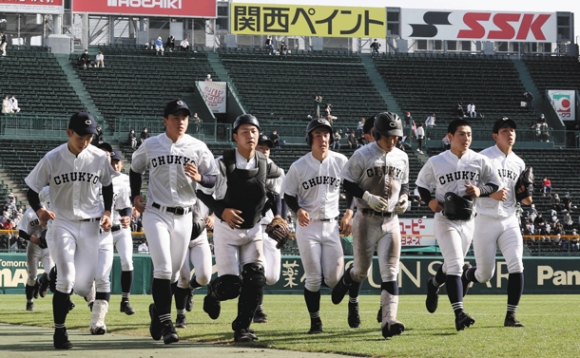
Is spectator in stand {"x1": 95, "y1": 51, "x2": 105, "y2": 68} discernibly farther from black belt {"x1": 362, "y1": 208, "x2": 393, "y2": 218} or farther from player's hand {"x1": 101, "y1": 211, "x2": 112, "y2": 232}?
black belt {"x1": 362, "y1": 208, "x2": 393, "y2": 218}

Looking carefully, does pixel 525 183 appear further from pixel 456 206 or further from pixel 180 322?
pixel 180 322

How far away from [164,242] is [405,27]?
4962cm

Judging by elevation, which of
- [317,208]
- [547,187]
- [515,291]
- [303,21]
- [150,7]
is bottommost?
[515,291]

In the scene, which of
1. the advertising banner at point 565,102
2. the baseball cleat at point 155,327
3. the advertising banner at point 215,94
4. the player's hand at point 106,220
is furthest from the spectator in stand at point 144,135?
the baseball cleat at point 155,327

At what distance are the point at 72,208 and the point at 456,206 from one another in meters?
4.16

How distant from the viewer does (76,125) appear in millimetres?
10422

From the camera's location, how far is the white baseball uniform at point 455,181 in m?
11.9

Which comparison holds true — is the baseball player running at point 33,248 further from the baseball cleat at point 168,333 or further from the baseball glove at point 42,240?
the baseball cleat at point 168,333

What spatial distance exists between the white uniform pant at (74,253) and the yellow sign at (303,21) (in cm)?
4595

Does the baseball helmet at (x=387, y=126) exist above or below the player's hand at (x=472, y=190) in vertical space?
above

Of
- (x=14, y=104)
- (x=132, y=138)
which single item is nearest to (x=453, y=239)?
(x=132, y=138)

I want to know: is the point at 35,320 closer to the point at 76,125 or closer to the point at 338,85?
the point at 76,125

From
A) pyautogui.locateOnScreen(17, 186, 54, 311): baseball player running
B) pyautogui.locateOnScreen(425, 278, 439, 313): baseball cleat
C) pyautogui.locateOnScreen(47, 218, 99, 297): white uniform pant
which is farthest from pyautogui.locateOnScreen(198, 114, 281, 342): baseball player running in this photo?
pyautogui.locateOnScreen(17, 186, 54, 311): baseball player running

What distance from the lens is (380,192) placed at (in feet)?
35.9
